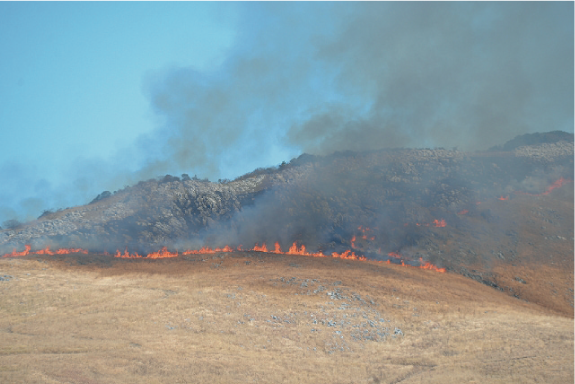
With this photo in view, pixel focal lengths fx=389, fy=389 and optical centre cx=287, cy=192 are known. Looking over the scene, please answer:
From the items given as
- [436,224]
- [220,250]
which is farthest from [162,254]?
[436,224]

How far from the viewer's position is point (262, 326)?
1291 inches

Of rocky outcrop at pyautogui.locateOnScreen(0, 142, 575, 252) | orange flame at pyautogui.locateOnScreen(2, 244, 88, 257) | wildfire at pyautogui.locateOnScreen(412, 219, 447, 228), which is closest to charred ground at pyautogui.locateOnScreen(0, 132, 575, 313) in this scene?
rocky outcrop at pyautogui.locateOnScreen(0, 142, 575, 252)

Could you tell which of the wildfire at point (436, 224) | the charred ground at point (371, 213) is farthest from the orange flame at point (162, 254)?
the wildfire at point (436, 224)

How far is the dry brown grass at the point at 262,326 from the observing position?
2384 cm

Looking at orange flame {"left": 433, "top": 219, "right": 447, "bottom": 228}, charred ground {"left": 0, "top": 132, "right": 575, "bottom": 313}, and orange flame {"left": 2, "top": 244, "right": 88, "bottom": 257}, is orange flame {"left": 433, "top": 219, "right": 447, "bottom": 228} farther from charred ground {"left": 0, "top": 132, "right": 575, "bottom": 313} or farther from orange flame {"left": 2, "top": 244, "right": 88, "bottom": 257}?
orange flame {"left": 2, "top": 244, "right": 88, "bottom": 257}

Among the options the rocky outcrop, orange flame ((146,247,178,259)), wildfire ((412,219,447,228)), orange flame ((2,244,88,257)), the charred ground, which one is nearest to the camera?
orange flame ((2,244,88,257))

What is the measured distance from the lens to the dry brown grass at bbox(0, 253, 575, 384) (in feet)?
78.2

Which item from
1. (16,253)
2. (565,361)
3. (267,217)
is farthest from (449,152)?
(16,253)

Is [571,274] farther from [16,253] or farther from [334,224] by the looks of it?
[16,253]

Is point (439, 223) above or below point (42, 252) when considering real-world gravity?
below

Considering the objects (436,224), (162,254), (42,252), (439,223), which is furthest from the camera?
(439,223)

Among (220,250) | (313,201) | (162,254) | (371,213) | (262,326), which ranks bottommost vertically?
(262,326)

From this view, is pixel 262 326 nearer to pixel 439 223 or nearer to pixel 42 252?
pixel 42 252

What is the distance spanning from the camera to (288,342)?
30.4 m
